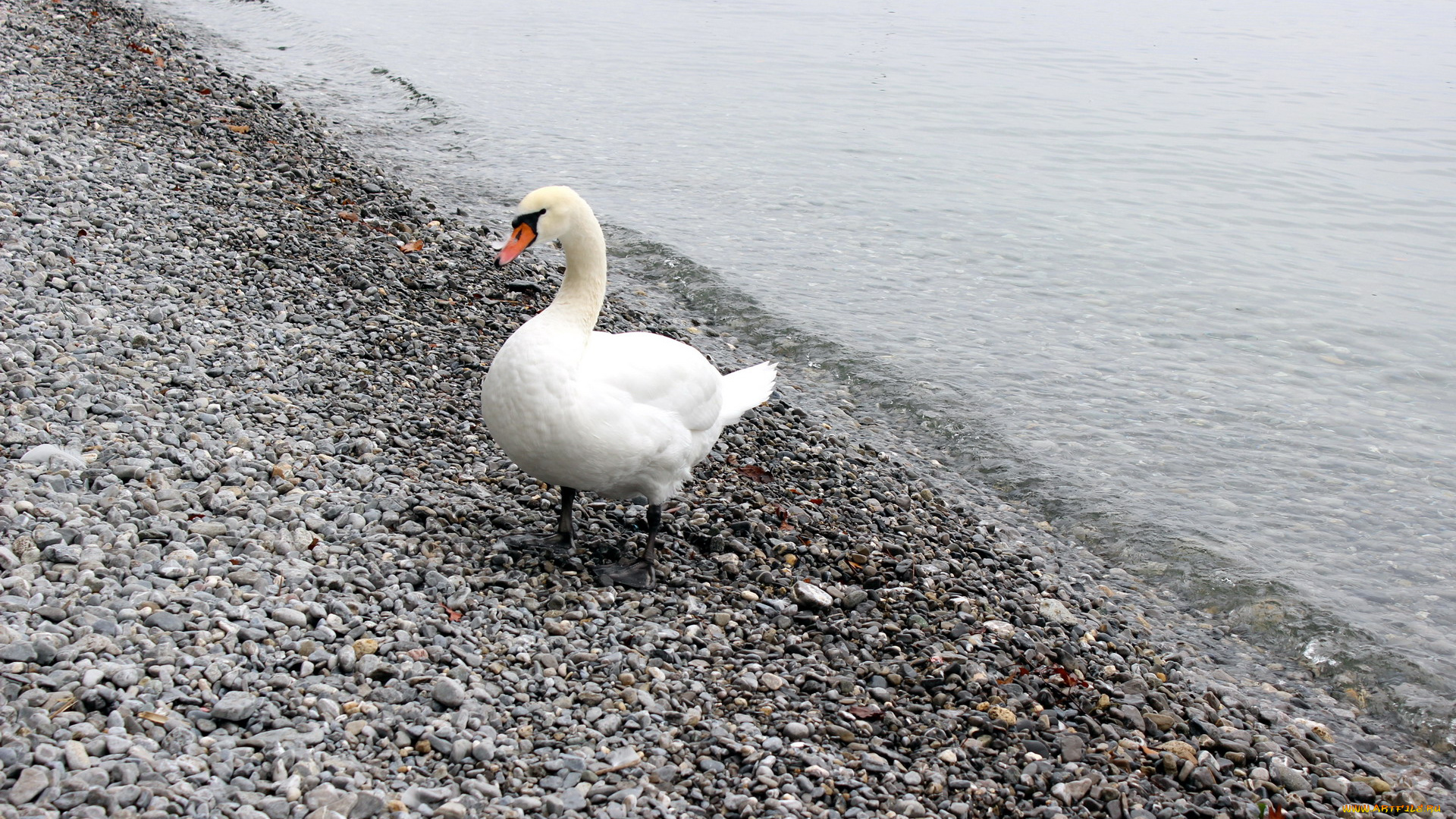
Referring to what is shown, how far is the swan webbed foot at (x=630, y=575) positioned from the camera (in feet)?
16.8

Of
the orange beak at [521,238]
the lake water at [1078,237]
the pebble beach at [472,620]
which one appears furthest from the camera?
the lake water at [1078,237]

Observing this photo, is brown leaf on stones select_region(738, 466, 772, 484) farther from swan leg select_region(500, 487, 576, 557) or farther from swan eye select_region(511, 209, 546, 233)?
swan eye select_region(511, 209, 546, 233)

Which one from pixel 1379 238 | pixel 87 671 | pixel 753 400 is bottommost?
pixel 87 671

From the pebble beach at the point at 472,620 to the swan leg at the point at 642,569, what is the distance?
0.33 feet

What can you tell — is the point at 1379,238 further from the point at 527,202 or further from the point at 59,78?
the point at 59,78

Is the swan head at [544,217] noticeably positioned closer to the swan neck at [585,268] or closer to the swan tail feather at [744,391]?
the swan neck at [585,268]

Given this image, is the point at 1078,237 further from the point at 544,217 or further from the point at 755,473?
the point at 544,217

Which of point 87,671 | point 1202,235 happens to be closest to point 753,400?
point 87,671

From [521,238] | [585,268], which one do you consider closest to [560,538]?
[585,268]

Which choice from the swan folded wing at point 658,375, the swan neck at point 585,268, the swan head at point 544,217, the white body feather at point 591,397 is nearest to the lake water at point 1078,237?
the swan folded wing at point 658,375

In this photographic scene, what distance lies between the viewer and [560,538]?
211 inches

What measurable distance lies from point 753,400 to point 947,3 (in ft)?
117

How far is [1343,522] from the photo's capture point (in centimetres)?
742

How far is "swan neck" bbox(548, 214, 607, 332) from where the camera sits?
17.1 ft
